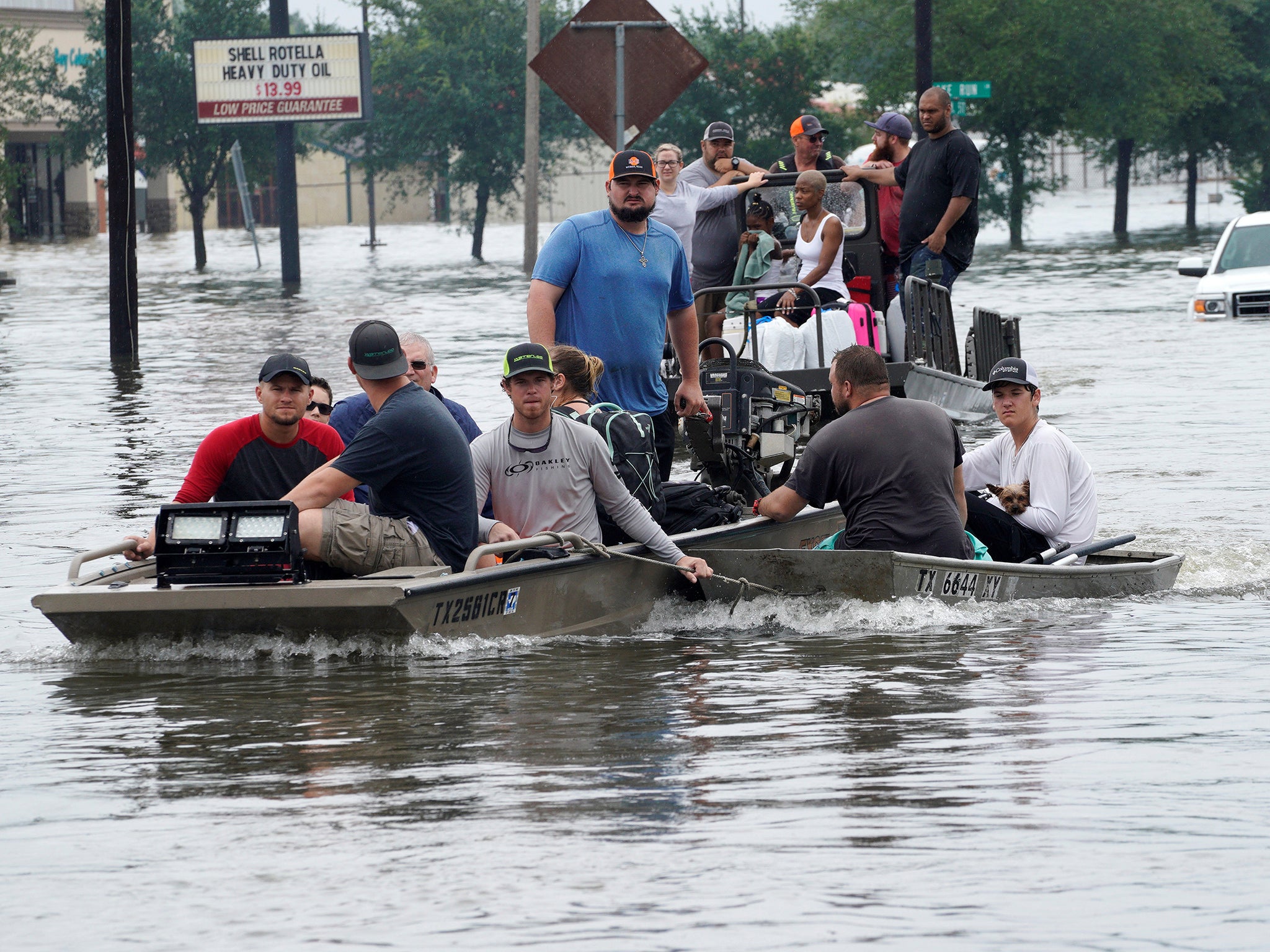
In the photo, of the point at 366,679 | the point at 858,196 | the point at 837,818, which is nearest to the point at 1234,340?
the point at 858,196

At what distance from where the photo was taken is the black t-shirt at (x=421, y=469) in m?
7.73

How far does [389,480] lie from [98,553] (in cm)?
123

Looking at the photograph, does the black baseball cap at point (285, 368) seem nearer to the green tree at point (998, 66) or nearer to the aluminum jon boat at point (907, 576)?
the aluminum jon boat at point (907, 576)

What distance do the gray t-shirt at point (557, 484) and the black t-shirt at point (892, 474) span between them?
79cm

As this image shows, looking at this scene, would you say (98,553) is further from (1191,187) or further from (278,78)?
(1191,187)

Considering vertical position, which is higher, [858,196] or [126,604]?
[858,196]

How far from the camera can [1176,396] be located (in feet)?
56.0

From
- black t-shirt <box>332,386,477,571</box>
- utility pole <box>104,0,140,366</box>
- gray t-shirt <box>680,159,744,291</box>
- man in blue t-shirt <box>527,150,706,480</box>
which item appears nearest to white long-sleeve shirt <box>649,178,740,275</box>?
gray t-shirt <box>680,159,744,291</box>

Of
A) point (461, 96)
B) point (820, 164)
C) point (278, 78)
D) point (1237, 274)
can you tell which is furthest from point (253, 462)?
point (461, 96)

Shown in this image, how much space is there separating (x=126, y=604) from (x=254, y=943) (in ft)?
10.8

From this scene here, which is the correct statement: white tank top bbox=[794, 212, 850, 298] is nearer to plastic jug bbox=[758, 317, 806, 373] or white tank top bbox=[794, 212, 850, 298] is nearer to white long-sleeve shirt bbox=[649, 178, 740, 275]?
plastic jug bbox=[758, 317, 806, 373]

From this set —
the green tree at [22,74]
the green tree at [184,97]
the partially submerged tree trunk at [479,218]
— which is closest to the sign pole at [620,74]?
the partially submerged tree trunk at [479,218]

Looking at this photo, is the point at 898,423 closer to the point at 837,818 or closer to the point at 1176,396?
the point at 837,818

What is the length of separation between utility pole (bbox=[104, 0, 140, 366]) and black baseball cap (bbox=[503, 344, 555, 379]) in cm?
1313
